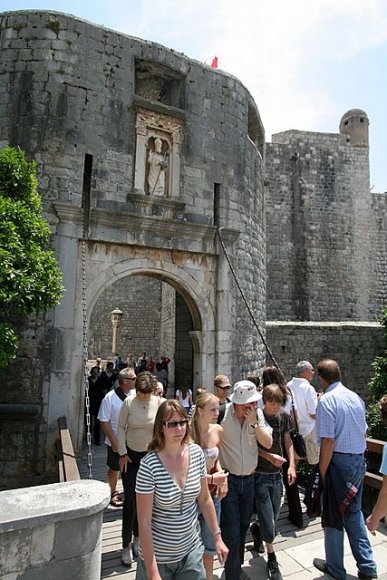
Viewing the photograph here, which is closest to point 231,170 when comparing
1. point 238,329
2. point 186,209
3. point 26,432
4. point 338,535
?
point 186,209

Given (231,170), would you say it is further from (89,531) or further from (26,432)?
(89,531)

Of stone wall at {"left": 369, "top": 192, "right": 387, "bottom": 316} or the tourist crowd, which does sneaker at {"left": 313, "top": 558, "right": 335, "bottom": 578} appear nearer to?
the tourist crowd

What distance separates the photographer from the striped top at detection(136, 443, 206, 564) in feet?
7.09

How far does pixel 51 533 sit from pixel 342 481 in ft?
7.50

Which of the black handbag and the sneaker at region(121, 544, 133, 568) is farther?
the black handbag

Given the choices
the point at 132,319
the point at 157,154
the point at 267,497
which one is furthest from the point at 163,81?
the point at 132,319

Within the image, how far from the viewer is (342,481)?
3.24m

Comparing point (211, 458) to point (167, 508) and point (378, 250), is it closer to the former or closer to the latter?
point (167, 508)

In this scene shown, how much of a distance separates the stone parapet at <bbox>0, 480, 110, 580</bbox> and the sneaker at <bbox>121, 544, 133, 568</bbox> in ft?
3.35

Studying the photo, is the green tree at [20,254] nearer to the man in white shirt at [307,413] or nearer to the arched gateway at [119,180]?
the arched gateway at [119,180]

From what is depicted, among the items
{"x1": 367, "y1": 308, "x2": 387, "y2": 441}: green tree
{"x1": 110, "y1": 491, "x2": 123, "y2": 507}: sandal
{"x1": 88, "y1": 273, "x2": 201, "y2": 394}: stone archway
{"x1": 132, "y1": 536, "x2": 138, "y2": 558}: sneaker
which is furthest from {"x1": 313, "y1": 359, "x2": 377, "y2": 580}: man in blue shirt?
{"x1": 88, "y1": 273, "x2": 201, "y2": 394}: stone archway

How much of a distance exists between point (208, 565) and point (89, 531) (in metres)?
1.13

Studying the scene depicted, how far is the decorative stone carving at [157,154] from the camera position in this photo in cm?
702

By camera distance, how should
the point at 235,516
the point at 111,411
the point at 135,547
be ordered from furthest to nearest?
1. the point at 111,411
2. the point at 135,547
3. the point at 235,516
